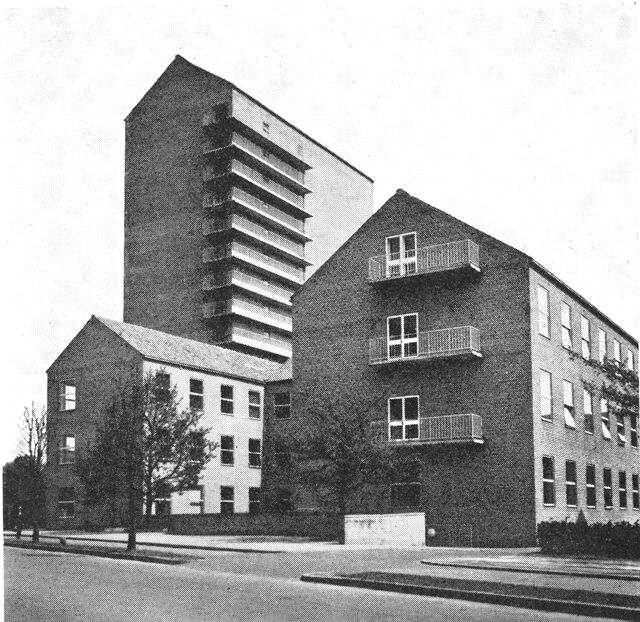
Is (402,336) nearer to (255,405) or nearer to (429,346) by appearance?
(429,346)

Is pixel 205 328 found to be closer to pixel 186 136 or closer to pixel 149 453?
pixel 186 136

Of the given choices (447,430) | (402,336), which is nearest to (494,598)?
(447,430)

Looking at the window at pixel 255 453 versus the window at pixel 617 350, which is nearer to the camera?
the window at pixel 617 350

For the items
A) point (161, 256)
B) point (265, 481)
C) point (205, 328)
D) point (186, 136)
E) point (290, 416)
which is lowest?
point (265, 481)

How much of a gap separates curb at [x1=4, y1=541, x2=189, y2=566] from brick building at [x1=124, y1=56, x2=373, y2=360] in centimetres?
3797

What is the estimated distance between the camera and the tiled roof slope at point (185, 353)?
4172cm

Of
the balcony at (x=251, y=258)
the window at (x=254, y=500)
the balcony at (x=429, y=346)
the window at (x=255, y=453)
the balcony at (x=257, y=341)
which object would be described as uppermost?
the balcony at (x=251, y=258)

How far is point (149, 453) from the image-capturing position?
25312 mm

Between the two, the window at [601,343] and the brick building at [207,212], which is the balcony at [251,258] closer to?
the brick building at [207,212]

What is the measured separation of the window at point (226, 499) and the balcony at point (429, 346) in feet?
42.5

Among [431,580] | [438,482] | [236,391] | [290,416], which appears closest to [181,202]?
[236,391]

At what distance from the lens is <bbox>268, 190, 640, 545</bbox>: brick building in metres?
32.2

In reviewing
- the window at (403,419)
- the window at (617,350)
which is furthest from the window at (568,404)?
the window at (617,350)

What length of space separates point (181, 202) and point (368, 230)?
1268 inches
